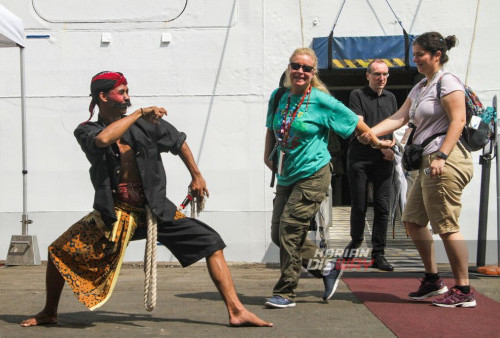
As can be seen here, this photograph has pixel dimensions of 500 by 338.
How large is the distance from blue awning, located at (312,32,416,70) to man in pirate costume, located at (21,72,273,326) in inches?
179

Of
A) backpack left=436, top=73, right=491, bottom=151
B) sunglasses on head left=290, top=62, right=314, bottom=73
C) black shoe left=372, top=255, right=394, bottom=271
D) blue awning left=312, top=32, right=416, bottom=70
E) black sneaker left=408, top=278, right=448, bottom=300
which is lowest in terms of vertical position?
black shoe left=372, top=255, right=394, bottom=271

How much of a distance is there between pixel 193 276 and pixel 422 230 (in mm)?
2898

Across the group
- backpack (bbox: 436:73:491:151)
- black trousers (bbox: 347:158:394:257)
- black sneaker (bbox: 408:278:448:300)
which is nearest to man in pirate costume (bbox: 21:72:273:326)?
black sneaker (bbox: 408:278:448:300)

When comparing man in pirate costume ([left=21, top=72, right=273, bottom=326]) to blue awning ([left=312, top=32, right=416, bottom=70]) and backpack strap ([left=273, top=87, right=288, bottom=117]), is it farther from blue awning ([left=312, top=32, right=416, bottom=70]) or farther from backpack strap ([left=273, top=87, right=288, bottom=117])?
blue awning ([left=312, top=32, right=416, bottom=70])

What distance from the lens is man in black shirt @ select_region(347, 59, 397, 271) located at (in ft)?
24.6

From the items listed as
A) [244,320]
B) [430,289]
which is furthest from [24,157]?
[430,289]

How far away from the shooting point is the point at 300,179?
559cm

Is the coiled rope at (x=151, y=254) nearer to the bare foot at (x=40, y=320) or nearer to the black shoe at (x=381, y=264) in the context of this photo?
the bare foot at (x=40, y=320)

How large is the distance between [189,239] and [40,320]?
3.55 feet

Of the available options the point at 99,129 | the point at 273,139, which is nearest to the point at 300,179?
the point at 273,139

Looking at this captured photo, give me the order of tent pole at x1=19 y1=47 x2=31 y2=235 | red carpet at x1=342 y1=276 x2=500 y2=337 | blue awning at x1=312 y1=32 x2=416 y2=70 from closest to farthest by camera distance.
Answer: red carpet at x1=342 y1=276 x2=500 y2=337, tent pole at x1=19 y1=47 x2=31 y2=235, blue awning at x1=312 y1=32 x2=416 y2=70

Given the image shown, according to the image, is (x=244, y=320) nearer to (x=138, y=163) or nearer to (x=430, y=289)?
(x=138, y=163)

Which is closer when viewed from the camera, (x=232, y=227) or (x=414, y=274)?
(x=414, y=274)

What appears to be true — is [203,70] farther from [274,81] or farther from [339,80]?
[339,80]
